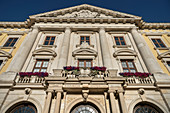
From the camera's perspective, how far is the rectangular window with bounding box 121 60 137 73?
12203 mm

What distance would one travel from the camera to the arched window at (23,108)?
8789mm

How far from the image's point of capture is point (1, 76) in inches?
396

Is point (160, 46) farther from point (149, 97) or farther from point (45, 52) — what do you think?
point (45, 52)

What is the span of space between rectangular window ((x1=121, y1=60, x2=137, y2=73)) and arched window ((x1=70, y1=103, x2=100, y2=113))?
5.22 metres

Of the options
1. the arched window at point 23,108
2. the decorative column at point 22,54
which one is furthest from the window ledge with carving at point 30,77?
the arched window at point 23,108

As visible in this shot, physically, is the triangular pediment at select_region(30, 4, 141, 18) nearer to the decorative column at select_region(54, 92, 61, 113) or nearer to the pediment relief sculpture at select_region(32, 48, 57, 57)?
the pediment relief sculpture at select_region(32, 48, 57, 57)

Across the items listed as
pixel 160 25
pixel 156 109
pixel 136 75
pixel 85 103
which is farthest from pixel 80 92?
pixel 160 25

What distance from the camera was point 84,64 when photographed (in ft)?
41.1

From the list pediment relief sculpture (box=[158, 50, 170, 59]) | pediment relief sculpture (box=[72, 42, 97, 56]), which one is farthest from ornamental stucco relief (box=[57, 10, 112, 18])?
pediment relief sculpture (box=[158, 50, 170, 59])

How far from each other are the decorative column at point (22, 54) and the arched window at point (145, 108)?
10.6 metres

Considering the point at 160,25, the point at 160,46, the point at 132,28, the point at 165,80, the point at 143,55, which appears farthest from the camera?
the point at 160,25

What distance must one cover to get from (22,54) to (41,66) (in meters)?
2.44

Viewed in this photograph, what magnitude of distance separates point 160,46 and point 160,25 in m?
4.48

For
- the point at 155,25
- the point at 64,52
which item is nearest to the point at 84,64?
the point at 64,52
